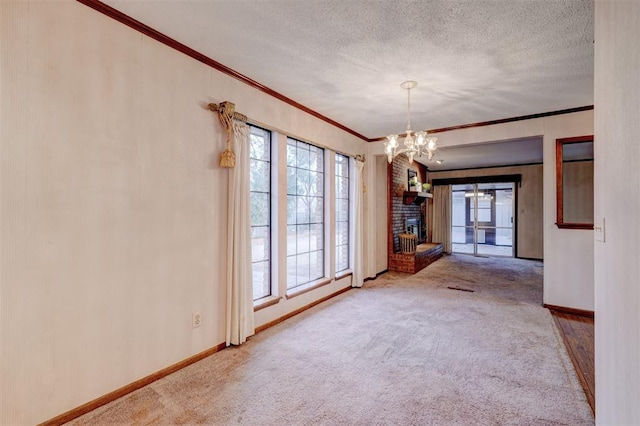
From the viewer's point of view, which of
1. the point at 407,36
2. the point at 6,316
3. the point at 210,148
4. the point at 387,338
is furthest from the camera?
the point at 387,338

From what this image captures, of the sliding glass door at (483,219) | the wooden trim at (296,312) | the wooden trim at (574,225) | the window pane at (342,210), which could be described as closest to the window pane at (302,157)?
the window pane at (342,210)

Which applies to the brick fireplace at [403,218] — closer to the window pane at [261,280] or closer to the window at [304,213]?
the window at [304,213]

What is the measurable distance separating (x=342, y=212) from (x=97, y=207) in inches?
140

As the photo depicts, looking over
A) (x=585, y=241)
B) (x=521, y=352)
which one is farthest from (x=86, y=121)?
(x=585, y=241)

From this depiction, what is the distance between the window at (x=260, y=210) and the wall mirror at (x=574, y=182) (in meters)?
3.77

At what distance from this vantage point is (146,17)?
2.14 metres

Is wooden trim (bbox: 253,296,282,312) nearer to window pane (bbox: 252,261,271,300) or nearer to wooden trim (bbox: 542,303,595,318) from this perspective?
window pane (bbox: 252,261,271,300)

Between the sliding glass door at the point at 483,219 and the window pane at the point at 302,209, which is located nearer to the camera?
the window pane at the point at 302,209

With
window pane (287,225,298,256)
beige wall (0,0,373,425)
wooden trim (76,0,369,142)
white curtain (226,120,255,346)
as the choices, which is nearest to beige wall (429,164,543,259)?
window pane (287,225,298,256)

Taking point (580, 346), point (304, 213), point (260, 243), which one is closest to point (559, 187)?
point (580, 346)

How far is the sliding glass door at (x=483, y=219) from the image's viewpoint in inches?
342

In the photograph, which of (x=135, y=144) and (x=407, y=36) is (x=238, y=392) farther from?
(x=407, y=36)

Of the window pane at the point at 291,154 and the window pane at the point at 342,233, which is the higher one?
the window pane at the point at 291,154

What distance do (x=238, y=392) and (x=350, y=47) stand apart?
2.78 meters
